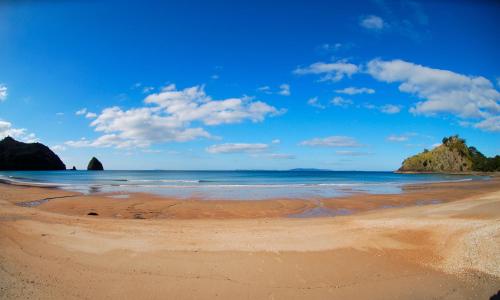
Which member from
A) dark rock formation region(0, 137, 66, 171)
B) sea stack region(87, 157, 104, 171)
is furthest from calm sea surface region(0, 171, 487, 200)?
sea stack region(87, 157, 104, 171)

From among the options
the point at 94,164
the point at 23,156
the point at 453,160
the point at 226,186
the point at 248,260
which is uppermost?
the point at 23,156

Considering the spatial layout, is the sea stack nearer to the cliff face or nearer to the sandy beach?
the sandy beach

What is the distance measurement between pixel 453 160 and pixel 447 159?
8.06 feet

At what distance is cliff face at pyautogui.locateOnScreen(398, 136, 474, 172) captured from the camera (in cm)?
13150

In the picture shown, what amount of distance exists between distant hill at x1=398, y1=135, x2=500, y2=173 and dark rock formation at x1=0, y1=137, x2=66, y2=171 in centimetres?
19246

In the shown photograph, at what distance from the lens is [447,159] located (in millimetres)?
134750

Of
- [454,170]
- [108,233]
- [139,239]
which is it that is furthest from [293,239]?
[454,170]

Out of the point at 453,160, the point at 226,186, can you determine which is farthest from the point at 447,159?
the point at 226,186

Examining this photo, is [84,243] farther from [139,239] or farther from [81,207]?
[81,207]

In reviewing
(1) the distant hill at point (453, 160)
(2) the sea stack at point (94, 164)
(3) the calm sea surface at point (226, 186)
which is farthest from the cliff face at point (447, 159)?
(2) the sea stack at point (94, 164)

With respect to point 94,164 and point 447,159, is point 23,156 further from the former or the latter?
point 447,159

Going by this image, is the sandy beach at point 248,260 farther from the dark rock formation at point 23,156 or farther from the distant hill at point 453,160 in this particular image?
the distant hill at point 453,160

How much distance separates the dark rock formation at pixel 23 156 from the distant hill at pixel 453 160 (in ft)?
631

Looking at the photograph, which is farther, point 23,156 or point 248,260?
point 23,156
